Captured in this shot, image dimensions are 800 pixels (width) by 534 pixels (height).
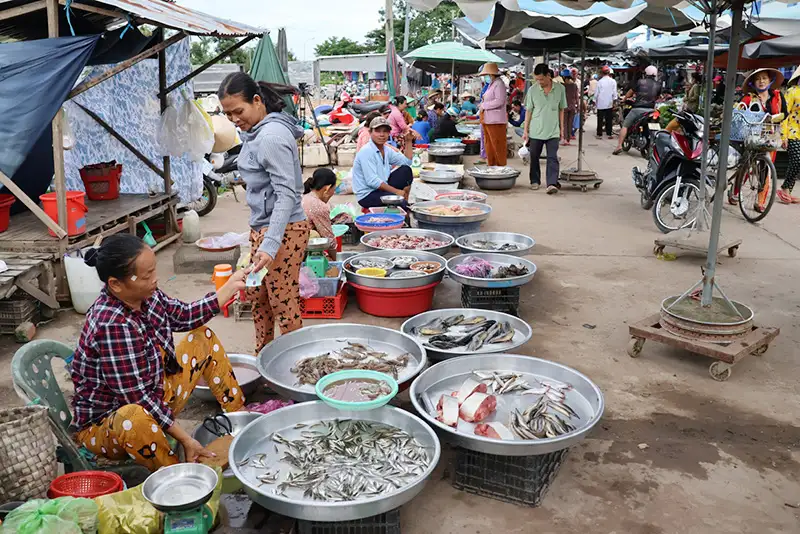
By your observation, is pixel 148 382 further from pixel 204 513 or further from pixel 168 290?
pixel 168 290

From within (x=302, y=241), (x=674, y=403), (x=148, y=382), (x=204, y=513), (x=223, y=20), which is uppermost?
(x=223, y=20)

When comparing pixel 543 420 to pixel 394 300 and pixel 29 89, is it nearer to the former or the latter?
pixel 394 300

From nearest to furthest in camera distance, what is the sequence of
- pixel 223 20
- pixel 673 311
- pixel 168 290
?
1. pixel 673 311
2. pixel 168 290
3. pixel 223 20

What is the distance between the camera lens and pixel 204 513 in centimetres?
243

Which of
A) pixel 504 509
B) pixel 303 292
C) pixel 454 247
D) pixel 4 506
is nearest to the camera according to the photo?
pixel 4 506

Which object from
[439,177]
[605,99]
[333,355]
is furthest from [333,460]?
[605,99]

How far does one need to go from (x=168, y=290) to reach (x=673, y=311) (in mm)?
4252

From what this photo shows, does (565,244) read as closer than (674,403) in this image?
No

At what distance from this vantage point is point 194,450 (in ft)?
9.39

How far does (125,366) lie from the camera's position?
268 centimetres

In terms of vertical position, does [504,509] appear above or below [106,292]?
below

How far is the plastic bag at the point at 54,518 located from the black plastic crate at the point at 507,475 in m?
1.57

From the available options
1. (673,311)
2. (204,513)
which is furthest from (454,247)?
(204,513)

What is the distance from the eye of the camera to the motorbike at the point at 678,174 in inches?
285
